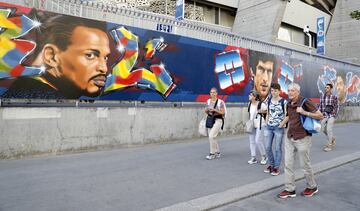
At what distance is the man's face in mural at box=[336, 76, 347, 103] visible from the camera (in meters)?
19.5

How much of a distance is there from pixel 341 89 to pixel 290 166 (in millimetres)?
16645

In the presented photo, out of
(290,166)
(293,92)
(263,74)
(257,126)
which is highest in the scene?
(263,74)

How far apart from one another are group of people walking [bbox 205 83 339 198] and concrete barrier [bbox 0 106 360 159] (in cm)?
231

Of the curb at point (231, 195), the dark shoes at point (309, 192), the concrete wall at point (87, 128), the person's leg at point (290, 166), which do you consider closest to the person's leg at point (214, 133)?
the curb at point (231, 195)

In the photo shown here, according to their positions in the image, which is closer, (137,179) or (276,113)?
(137,179)

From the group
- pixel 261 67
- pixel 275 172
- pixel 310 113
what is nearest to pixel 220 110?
pixel 275 172

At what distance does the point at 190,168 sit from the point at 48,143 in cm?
321

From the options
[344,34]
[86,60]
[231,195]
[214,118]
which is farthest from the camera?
[344,34]

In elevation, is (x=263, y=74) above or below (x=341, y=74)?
below

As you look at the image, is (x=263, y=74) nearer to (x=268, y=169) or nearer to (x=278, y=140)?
(x=268, y=169)

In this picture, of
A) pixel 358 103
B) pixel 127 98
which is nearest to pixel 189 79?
pixel 127 98

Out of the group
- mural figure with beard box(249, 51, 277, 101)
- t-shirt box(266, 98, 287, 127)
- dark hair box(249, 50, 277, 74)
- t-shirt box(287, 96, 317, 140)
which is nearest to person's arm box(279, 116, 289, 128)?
t-shirt box(287, 96, 317, 140)

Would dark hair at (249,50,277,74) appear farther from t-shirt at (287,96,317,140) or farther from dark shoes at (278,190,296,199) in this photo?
dark shoes at (278,190,296,199)

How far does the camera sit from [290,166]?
17.0ft
